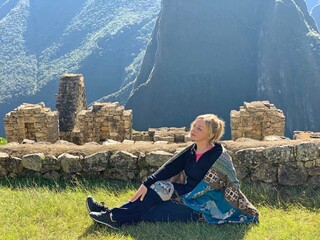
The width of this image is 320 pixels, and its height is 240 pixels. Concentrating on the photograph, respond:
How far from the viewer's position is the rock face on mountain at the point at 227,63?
74062mm

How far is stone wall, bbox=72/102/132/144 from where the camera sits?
15211 mm

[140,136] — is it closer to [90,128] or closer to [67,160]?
[90,128]

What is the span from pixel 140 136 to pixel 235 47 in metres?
70.0

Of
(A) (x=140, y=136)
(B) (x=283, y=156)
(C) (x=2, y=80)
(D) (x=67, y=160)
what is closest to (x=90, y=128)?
(A) (x=140, y=136)

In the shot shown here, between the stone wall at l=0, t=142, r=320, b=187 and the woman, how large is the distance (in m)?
1.38

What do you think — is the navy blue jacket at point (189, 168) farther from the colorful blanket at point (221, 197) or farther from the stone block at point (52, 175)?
the stone block at point (52, 175)

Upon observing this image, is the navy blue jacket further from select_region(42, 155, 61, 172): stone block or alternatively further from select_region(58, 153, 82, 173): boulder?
select_region(42, 155, 61, 172): stone block

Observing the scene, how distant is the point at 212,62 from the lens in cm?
8138

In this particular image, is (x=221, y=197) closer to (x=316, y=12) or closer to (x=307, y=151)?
(x=307, y=151)

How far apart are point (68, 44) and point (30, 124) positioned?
78898 mm

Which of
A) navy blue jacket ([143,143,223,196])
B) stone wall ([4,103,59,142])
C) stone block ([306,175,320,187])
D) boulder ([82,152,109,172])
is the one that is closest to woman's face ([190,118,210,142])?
navy blue jacket ([143,143,223,196])

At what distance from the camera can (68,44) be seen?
3595 inches

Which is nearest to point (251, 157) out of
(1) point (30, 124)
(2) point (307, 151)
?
(2) point (307, 151)

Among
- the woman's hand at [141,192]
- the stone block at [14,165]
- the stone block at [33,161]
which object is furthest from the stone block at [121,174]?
the woman's hand at [141,192]
